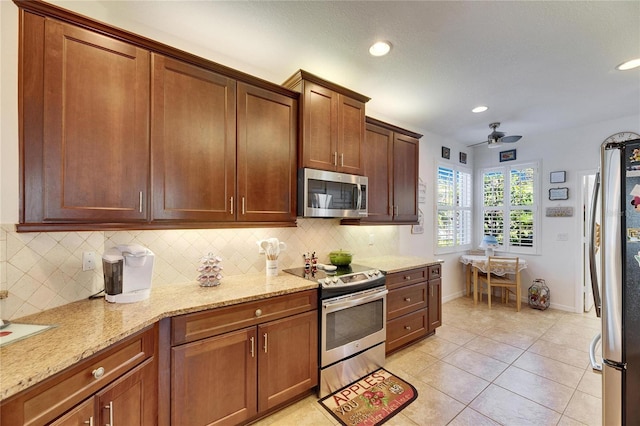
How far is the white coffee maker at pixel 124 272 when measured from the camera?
160 centimetres

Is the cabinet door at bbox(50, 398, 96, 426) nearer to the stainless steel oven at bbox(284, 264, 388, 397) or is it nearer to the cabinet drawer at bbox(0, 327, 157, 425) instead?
the cabinet drawer at bbox(0, 327, 157, 425)

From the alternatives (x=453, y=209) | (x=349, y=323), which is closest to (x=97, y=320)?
(x=349, y=323)

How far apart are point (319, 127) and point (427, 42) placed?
107 centimetres

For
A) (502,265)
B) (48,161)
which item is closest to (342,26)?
(48,161)

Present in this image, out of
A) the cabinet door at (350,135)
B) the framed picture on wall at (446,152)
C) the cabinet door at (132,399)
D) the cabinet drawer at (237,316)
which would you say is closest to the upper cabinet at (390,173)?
the cabinet door at (350,135)

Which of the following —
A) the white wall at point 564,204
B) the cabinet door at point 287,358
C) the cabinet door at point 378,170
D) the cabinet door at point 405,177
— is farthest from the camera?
the white wall at point 564,204

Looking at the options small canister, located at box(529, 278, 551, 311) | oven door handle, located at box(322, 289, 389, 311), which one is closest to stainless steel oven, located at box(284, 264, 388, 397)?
oven door handle, located at box(322, 289, 389, 311)

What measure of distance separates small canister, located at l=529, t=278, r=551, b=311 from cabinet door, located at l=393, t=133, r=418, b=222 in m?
2.55

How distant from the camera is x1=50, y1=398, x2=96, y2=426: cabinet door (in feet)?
3.32

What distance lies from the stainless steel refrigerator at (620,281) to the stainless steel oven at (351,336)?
56.7 inches

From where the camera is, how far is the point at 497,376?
8.04 ft

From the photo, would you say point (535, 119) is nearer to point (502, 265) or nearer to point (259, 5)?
point (502, 265)

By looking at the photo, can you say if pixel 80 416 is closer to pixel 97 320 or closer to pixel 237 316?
pixel 97 320

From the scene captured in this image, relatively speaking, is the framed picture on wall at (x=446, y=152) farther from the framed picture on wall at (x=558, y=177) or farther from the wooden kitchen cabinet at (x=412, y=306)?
the wooden kitchen cabinet at (x=412, y=306)
